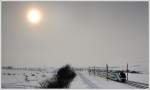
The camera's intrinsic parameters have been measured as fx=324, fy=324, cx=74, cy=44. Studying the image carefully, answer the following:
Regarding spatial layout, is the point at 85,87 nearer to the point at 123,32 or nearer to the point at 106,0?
the point at 123,32

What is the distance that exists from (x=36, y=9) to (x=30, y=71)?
19.6 inches

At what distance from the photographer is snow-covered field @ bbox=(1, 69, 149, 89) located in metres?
2.57

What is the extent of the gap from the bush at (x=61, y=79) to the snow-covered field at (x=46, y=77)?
3 cm

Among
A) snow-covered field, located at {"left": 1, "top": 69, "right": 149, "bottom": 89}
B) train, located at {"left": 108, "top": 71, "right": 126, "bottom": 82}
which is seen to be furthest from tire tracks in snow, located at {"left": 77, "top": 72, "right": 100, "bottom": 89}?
train, located at {"left": 108, "top": 71, "right": 126, "bottom": 82}

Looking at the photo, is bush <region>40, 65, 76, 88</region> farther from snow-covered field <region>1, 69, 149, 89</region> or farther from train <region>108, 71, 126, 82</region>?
train <region>108, 71, 126, 82</region>

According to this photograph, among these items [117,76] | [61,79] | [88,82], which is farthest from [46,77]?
[117,76]

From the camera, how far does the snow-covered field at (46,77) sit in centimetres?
257

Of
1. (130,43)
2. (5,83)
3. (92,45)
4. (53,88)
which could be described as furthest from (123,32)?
(5,83)

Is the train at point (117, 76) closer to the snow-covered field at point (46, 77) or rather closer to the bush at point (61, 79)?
the snow-covered field at point (46, 77)

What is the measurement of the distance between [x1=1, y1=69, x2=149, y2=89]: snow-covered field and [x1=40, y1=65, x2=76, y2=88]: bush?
32 millimetres

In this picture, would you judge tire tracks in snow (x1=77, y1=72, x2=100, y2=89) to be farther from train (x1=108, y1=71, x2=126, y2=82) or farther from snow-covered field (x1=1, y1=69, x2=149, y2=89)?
train (x1=108, y1=71, x2=126, y2=82)

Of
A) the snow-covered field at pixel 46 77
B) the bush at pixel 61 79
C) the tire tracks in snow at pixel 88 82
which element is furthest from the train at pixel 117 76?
the bush at pixel 61 79

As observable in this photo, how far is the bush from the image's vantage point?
2572 mm

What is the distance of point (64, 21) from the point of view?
2.62 meters
